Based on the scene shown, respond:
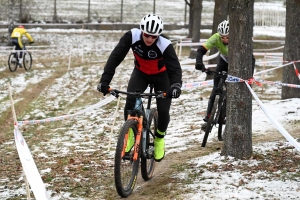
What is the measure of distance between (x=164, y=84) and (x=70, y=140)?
13.0 ft

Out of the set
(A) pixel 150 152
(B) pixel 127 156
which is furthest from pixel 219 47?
(B) pixel 127 156

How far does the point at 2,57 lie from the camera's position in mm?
25391

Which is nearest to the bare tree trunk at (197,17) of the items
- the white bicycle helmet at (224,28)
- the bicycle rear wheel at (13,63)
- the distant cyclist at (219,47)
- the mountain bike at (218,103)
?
the bicycle rear wheel at (13,63)

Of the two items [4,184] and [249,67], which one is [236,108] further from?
[4,184]

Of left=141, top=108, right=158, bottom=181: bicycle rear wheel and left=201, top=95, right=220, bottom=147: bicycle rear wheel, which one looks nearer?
left=141, top=108, right=158, bottom=181: bicycle rear wheel

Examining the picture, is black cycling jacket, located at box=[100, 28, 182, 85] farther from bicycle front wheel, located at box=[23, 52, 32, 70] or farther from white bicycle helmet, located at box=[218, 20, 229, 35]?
bicycle front wheel, located at box=[23, 52, 32, 70]

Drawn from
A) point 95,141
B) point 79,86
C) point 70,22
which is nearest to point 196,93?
point 79,86

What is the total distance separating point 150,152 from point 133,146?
0.57 meters

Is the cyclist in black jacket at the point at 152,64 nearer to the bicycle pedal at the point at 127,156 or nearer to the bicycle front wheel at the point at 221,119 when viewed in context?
the bicycle pedal at the point at 127,156

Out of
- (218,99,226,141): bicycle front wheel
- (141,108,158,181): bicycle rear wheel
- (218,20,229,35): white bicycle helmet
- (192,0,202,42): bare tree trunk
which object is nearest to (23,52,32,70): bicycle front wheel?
(192,0,202,42): bare tree trunk

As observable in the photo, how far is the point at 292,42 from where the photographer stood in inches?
466

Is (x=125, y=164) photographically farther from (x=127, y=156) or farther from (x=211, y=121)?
(x=211, y=121)

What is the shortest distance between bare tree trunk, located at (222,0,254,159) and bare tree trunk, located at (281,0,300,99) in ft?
17.0

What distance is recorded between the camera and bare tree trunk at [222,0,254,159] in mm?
6781
